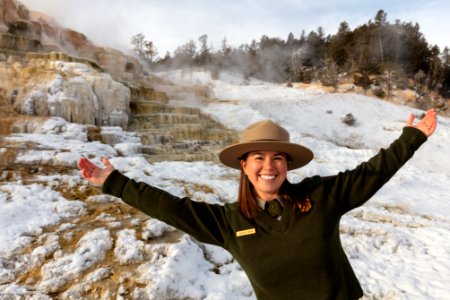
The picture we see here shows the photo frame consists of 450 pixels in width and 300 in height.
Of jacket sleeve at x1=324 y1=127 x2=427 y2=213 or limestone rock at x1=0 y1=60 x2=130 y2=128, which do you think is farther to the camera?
limestone rock at x1=0 y1=60 x2=130 y2=128

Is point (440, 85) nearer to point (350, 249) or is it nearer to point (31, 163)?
point (350, 249)

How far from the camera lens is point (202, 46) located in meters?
61.1

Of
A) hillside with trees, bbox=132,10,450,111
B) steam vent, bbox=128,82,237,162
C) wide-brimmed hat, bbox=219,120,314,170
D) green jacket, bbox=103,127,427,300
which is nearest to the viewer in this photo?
green jacket, bbox=103,127,427,300

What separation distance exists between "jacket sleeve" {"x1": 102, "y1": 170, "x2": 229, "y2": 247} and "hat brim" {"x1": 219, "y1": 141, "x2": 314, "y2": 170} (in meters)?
0.33

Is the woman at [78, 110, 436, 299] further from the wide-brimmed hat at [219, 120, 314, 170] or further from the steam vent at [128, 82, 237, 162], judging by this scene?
the steam vent at [128, 82, 237, 162]

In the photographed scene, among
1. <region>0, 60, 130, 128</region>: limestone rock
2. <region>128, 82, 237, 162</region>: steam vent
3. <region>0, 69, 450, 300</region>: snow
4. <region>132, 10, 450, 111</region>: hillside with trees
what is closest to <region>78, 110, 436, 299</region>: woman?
<region>0, 69, 450, 300</region>: snow

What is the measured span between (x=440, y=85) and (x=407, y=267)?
43.9 meters

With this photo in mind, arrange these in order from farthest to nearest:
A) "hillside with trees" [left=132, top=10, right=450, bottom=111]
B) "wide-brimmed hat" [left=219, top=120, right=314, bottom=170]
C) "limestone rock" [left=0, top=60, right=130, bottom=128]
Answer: "hillside with trees" [left=132, top=10, right=450, bottom=111] → "limestone rock" [left=0, top=60, right=130, bottom=128] → "wide-brimmed hat" [left=219, top=120, right=314, bottom=170]

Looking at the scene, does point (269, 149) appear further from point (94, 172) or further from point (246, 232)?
point (94, 172)

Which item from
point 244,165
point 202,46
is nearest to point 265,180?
point 244,165

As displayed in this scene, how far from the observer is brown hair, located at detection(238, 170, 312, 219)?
5.54 feet

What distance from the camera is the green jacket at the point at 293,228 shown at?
5.29ft

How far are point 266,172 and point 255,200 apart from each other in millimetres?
183

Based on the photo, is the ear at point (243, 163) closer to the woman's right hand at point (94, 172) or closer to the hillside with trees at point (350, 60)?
the woman's right hand at point (94, 172)
